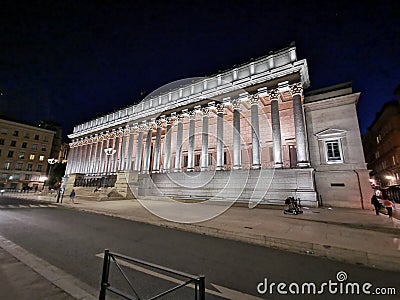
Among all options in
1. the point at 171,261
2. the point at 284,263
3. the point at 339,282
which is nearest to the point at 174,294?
the point at 171,261

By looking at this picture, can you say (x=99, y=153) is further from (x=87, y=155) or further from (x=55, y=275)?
(x=55, y=275)

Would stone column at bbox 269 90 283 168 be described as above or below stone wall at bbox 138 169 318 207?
above

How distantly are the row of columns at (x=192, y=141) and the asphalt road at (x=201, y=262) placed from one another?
13226 mm

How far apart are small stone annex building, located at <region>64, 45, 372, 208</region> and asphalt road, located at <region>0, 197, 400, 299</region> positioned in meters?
11.4

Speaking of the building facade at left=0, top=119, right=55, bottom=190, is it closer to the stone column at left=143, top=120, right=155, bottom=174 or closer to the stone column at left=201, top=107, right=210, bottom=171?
the stone column at left=143, top=120, right=155, bottom=174

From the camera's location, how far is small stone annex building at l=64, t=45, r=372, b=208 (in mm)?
16547

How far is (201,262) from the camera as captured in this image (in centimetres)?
454

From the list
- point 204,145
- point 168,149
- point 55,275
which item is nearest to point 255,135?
point 204,145

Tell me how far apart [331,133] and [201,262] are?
65.0 ft

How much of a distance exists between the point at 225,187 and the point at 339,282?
15004mm

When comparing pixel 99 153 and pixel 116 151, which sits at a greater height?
pixel 99 153

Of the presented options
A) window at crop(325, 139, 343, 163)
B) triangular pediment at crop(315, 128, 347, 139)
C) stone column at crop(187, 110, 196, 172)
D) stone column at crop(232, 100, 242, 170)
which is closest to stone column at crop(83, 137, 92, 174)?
stone column at crop(187, 110, 196, 172)

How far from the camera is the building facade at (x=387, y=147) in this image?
31859 millimetres

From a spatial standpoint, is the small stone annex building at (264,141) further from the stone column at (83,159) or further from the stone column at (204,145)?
the stone column at (83,159)
